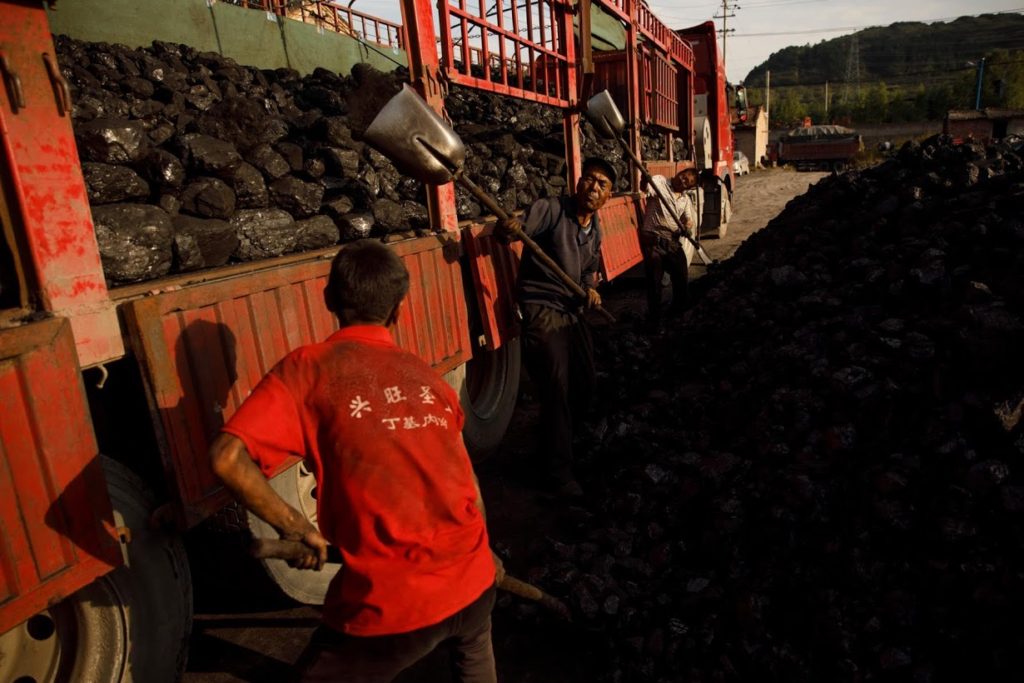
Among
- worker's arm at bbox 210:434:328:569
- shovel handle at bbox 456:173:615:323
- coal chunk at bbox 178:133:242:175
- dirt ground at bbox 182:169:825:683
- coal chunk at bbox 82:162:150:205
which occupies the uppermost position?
coal chunk at bbox 178:133:242:175

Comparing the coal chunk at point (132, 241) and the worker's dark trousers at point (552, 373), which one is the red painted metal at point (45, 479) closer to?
the coal chunk at point (132, 241)

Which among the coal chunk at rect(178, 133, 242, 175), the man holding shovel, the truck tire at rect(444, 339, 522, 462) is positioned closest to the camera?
the coal chunk at rect(178, 133, 242, 175)

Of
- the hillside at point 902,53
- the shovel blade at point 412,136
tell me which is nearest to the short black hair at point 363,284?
the shovel blade at point 412,136

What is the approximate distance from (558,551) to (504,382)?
1722mm

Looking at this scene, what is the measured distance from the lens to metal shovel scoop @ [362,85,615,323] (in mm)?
3018

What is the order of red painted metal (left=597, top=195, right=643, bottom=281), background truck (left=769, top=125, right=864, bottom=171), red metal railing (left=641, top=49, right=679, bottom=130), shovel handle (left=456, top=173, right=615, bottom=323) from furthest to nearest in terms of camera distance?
background truck (left=769, top=125, right=864, bottom=171), red metal railing (left=641, top=49, right=679, bottom=130), red painted metal (left=597, top=195, right=643, bottom=281), shovel handle (left=456, top=173, right=615, bottom=323)

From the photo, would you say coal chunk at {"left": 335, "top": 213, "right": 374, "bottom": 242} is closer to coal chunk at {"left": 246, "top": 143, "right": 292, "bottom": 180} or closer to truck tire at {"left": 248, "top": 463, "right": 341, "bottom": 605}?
coal chunk at {"left": 246, "top": 143, "right": 292, "bottom": 180}

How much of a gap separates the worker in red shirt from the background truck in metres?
32.5

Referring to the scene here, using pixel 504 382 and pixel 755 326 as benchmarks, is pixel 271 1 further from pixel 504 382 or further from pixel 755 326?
pixel 755 326

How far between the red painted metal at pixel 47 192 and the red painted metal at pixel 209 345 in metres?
0.12

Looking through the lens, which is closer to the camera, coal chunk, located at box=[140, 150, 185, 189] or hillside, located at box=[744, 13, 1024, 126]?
coal chunk, located at box=[140, 150, 185, 189]

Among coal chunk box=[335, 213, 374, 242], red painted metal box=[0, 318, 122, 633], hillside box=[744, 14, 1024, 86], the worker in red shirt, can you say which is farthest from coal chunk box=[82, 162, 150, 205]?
hillside box=[744, 14, 1024, 86]

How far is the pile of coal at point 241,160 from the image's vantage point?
9.35 feet

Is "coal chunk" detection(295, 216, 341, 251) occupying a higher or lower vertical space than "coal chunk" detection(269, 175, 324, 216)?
lower
